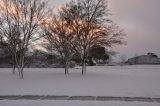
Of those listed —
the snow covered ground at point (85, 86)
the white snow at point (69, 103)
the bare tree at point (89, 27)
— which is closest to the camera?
the white snow at point (69, 103)

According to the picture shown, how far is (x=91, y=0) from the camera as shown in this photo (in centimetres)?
3628

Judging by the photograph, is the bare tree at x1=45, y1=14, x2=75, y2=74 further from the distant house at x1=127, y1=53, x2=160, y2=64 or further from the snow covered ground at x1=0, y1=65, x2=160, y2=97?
the distant house at x1=127, y1=53, x2=160, y2=64

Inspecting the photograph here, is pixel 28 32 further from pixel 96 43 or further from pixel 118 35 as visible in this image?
pixel 118 35

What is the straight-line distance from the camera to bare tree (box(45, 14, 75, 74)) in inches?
1449

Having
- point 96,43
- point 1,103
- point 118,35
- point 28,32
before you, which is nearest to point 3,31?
point 28,32

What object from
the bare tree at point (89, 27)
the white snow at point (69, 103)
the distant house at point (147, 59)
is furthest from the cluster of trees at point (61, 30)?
the distant house at point (147, 59)

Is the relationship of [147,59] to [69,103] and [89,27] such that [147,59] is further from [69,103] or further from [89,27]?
[69,103]

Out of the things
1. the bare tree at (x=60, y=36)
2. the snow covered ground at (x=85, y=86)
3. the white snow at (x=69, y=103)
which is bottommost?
the white snow at (x=69, y=103)

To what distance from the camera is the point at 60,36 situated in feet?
123

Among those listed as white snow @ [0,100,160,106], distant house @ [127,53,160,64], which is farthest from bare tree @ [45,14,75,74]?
distant house @ [127,53,160,64]

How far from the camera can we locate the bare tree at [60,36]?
36.8 metres

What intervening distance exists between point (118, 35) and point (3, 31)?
13.9 meters

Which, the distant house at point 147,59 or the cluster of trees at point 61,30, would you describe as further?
the distant house at point 147,59

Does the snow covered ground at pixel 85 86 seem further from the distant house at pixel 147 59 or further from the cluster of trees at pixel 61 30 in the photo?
the distant house at pixel 147 59
